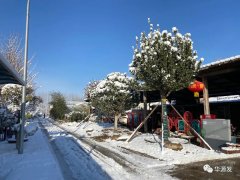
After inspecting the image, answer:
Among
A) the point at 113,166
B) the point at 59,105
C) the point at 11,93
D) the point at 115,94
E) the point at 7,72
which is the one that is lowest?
the point at 113,166

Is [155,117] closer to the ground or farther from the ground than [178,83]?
closer to the ground

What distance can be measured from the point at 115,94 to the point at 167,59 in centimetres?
1048

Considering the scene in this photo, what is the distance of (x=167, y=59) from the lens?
12.6 metres

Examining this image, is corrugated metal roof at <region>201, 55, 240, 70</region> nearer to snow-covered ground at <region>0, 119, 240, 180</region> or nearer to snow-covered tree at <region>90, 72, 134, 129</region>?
snow-covered ground at <region>0, 119, 240, 180</region>

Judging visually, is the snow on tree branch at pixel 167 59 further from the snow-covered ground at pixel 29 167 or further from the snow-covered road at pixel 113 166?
the snow-covered ground at pixel 29 167

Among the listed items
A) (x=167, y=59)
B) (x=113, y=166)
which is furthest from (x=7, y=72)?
(x=167, y=59)

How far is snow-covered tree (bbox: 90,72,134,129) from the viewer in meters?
22.6

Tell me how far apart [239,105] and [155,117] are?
738 centimetres

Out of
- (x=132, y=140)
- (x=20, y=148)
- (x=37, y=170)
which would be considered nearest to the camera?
(x=37, y=170)

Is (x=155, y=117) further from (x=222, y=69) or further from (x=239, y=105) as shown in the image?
(x=222, y=69)

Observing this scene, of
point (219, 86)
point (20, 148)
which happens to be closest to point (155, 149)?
point (20, 148)

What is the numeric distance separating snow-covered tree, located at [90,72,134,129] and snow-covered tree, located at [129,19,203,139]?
9.48 metres

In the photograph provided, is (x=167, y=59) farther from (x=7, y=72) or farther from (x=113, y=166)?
Answer: (x=7, y=72)

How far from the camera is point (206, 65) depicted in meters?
14.0
